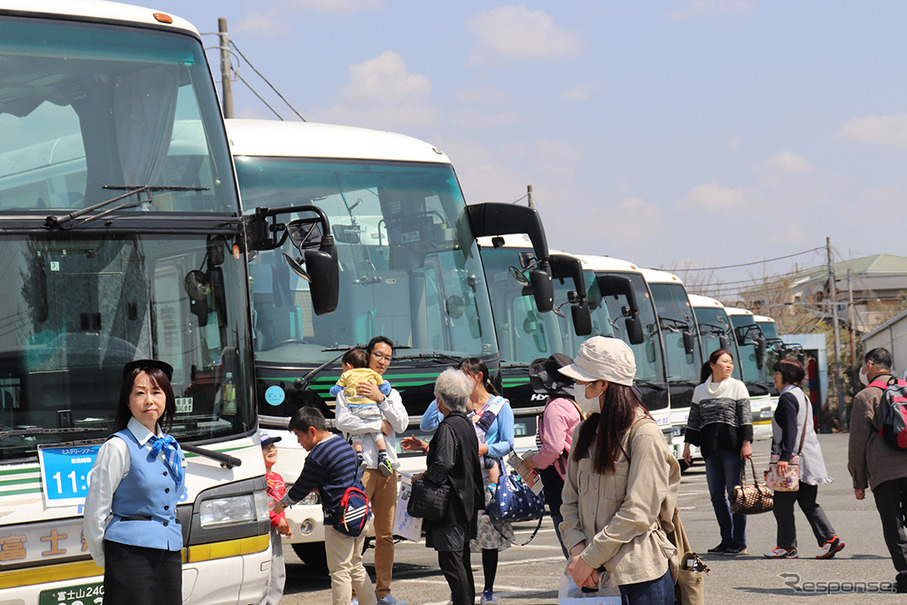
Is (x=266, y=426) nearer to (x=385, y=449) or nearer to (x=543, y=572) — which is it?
(x=385, y=449)

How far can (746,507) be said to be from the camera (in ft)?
30.8

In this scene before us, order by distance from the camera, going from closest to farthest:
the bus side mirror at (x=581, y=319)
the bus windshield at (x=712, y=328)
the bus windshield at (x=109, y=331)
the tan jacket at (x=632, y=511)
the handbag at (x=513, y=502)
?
1. the tan jacket at (x=632, y=511)
2. the bus windshield at (x=109, y=331)
3. the handbag at (x=513, y=502)
4. the bus side mirror at (x=581, y=319)
5. the bus windshield at (x=712, y=328)

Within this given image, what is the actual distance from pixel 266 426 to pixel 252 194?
1.96m

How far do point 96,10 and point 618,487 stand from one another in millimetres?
4229

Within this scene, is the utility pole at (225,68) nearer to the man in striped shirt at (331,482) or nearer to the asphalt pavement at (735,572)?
the asphalt pavement at (735,572)

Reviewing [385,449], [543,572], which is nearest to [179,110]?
[385,449]

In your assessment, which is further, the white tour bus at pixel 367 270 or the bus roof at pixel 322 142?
the bus roof at pixel 322 142

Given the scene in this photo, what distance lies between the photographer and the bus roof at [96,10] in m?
6.14

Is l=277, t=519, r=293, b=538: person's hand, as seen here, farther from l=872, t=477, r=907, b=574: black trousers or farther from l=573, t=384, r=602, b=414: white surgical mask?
l=872, t=477, r=907, b=574: black trousers

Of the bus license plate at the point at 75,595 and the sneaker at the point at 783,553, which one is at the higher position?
the bus license plate at the point at 75,595

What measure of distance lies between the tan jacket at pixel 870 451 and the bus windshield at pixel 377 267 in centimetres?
315

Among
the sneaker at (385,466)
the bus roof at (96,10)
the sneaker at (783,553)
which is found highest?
the bus roof at (96,10)

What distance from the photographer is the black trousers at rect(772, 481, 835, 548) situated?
30.5ft

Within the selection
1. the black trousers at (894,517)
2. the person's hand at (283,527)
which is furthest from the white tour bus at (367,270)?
the black trousers at (894,517)
